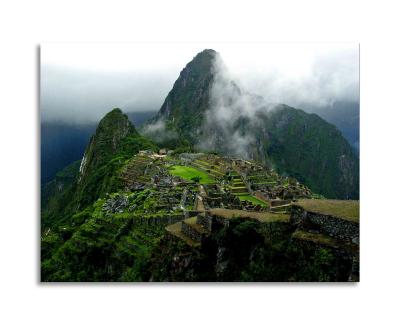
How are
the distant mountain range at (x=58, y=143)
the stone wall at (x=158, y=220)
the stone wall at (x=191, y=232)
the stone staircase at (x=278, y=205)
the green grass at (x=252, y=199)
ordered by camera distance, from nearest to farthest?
the stone wall at (x=191, y=232)
the distant mountain range at (x=58, y=143)
the stone wall at (x=158, y=220)
the stone staircase at (x=278, y=205)
the green grass at (x=252, y=199)

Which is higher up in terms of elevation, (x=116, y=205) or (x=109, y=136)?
(x=109, y=136)

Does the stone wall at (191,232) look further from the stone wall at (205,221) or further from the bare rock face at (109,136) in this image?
the bare rock face at (109,136)

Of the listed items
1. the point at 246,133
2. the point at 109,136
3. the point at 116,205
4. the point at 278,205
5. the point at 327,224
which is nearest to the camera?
the point at 327,224

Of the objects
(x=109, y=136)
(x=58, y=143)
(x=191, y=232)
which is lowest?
(x=191, y=232)

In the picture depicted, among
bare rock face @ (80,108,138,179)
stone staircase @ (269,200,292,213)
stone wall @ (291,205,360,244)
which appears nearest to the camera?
stone wall @ (291,205,360,244)

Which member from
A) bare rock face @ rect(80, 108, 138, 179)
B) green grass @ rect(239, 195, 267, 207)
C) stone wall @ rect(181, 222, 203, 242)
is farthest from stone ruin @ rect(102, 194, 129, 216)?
bare rock face @ rect(80, 108, 138, 179)

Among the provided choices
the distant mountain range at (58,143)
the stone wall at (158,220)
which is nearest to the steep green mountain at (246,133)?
the distant mountain range at (58,143)

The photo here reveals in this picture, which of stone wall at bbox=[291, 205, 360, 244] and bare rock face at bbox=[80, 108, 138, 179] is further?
bare rock face at bbox=[80, 108, 138, 179]

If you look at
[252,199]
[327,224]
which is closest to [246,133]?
[252,199]

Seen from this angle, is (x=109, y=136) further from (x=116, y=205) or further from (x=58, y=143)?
(x=58, y=143)

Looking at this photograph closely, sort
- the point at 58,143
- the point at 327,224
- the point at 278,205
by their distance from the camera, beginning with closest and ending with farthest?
the point at 327,224 → the point at 58,143 → the point at 278,205

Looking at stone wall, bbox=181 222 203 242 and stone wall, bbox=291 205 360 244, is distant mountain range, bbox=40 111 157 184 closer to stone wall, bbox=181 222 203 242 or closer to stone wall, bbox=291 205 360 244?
stone wall, bbox=181 222 203 242
